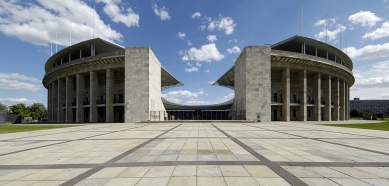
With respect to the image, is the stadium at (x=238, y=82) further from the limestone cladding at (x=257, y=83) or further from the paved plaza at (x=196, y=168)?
the paved plaza at (x=196, y=168)

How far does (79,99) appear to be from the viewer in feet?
120

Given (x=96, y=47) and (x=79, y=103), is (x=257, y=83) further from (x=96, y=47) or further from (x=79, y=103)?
(x=79, y=103)

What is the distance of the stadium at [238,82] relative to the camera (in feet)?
104

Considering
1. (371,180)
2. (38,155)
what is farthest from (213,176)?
(38,155)

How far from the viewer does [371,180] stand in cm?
431

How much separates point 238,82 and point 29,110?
94746 mm

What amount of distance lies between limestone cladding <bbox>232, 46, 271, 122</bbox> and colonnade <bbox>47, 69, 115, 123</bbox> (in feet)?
85.7

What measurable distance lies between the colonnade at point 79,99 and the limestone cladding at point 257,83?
26.1 meters

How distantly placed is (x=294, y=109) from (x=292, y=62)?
441 inches

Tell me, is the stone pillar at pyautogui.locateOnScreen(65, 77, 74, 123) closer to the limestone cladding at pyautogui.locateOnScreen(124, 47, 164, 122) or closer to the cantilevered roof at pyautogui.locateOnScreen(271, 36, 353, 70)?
the limestone cladding at pyautogui.locateOnScreen(124, 47, 164, 122)

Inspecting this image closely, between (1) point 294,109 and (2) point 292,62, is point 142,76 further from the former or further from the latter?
(1) point 294,109

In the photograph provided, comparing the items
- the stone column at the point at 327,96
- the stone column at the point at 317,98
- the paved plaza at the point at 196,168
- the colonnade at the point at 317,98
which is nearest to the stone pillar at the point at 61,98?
the paved plaza at the point at 196,168

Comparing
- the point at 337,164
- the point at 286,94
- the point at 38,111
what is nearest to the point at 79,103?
the point at 286,94

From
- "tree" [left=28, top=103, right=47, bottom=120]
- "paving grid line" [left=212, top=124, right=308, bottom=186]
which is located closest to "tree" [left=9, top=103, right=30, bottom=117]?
"tree" [left=28, top=103, right=47, bottom=120]
